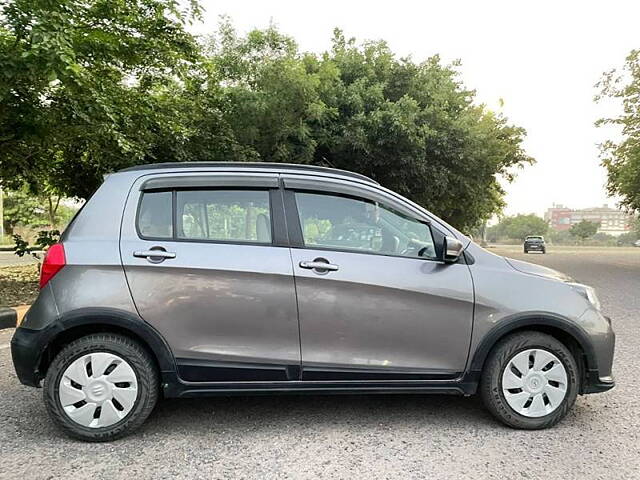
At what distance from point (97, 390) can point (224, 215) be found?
4.58 ft

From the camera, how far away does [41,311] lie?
317 centimetres

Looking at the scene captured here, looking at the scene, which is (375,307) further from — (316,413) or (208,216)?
(208,216)

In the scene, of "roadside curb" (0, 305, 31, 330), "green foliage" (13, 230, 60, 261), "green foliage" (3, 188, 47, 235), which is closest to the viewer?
"roadside curb" (0, 305, 31, 330)

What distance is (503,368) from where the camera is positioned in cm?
335

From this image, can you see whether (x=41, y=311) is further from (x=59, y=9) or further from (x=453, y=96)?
(x=453, y=96)

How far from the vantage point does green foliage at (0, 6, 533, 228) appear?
668 cm

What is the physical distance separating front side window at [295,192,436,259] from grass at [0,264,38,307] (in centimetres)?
617

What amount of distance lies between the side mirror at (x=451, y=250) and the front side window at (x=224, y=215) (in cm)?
120

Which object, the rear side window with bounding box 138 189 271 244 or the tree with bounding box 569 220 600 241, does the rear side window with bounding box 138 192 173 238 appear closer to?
the rear side window with bounding box 138 189 271 244

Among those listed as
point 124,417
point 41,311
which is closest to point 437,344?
point 124,417

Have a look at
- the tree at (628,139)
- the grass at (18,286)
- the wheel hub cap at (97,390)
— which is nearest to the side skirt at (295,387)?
Result: the wheel hub cap at (97,390)

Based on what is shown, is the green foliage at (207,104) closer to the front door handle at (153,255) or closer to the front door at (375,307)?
the front door handle at (153,255)

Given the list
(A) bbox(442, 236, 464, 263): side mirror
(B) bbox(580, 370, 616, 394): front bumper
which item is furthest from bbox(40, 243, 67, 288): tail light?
(B) bbox(580, 370, 616, 394): front bumper

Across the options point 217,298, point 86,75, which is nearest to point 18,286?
point 86,75
